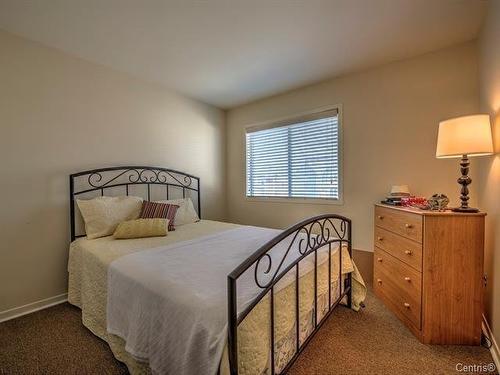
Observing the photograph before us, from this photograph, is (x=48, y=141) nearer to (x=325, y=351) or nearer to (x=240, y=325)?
(x=240, y=325)

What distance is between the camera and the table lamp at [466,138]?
1594 millimetres

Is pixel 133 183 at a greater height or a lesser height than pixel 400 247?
greater

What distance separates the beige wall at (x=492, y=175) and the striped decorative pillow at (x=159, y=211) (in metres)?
2.75

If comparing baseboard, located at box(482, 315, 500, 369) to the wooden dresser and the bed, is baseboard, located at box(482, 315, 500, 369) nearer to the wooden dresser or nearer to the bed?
the wooden dresser

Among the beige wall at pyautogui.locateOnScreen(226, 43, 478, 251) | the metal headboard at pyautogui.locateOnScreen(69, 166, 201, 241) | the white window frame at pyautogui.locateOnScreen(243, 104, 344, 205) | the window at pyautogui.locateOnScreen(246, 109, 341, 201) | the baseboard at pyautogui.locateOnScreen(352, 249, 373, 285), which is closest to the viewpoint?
the beige wall at pyautogui.locateOnScreen(226, 43, 478, 251)

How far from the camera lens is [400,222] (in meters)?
2.00

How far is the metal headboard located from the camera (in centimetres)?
246

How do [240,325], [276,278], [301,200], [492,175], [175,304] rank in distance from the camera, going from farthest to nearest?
[301,200] → [492,175] → [276,278] → [175,304] → [240,325]

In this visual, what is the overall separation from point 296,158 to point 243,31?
1.81 metres

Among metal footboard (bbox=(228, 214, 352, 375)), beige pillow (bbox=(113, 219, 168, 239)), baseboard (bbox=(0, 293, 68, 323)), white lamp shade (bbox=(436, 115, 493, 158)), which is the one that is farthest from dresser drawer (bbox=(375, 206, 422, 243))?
baseboard (bbox=(0, 293, 68, 323))

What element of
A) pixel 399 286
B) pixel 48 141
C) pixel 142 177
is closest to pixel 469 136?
pixel 399 286

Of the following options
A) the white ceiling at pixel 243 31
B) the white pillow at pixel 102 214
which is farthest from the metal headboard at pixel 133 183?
the white ceiling at pixel 243 31

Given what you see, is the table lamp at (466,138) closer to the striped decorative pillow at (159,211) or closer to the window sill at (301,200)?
the window sill at (301,200)

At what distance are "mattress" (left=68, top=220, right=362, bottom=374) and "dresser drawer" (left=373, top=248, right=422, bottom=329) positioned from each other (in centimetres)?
39
